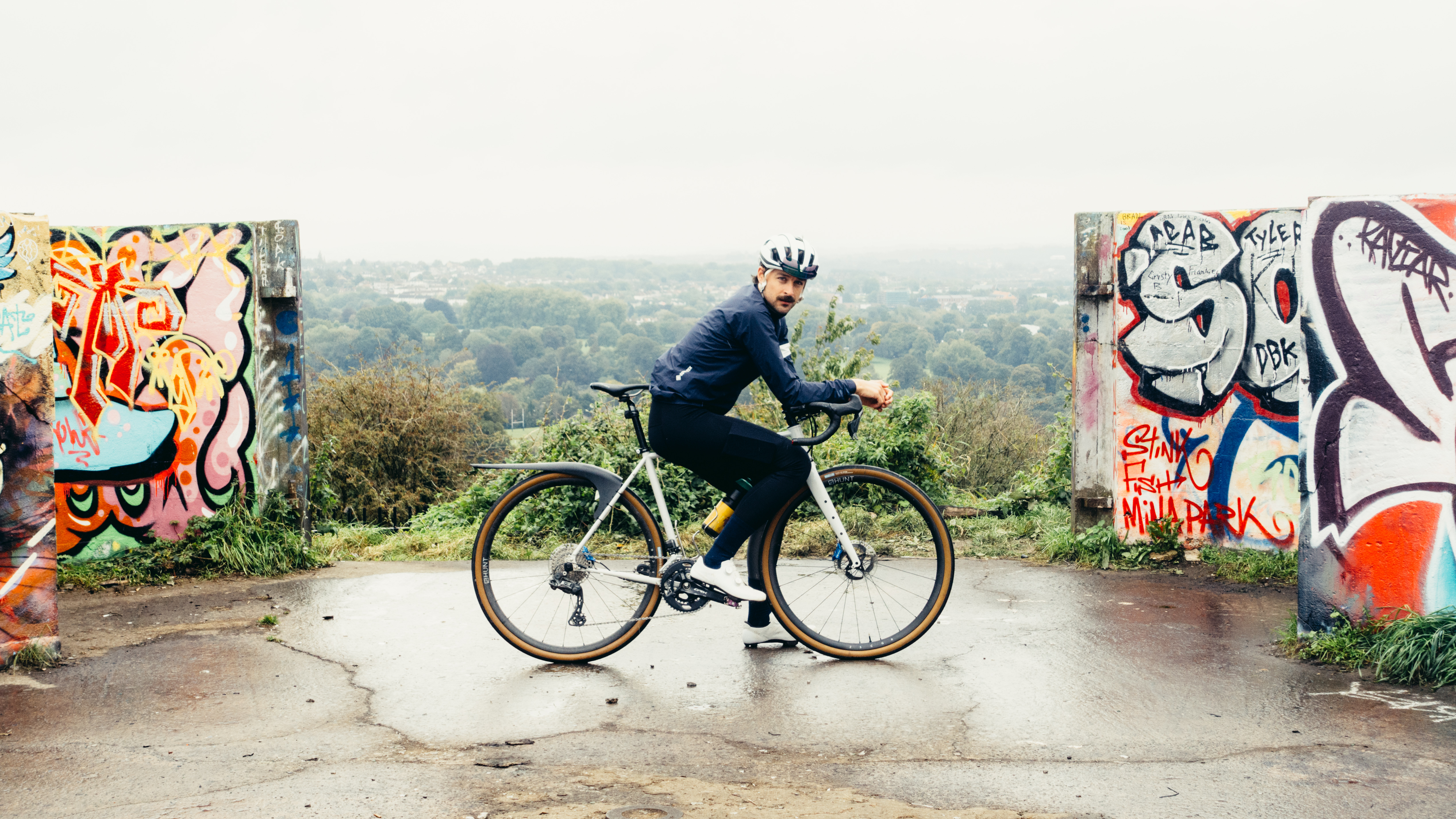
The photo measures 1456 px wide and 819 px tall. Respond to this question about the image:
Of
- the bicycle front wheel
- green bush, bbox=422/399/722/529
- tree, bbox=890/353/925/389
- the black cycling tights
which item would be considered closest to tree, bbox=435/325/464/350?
tree, bbox=890/353/925/389

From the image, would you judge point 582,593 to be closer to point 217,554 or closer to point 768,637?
point 768,637

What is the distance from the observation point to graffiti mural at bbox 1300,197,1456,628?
507 centimetres

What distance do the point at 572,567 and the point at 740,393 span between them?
45.4 inches

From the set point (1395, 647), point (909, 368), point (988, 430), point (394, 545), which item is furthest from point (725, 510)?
point (909, 368)

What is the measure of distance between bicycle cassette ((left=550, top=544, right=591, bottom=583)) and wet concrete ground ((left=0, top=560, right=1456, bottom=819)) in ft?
1.37

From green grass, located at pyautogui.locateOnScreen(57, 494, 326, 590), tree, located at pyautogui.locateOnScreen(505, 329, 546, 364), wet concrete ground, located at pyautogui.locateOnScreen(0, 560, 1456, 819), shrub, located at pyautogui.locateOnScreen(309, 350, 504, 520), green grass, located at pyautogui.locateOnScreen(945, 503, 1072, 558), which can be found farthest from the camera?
tree, located at pyautogui.locateOnScreen(505, 329, 546, 364)

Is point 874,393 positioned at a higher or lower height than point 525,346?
higher

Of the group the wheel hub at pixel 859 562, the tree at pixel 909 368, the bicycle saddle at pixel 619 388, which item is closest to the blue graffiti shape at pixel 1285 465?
the wheel hub at pixel 859 562

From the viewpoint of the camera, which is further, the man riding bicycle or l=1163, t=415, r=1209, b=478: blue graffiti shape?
l=1163, t=415, r=1209, b=478: blue graffiti shape

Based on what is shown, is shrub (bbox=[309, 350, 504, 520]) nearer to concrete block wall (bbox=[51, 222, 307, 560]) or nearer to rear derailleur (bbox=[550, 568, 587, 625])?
concrete block wall (bbox=[51, 222, 307, 560])

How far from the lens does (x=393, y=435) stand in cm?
1702

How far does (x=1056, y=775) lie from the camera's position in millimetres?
3910

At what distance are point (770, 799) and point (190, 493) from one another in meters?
5.14

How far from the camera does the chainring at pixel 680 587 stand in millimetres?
5254
